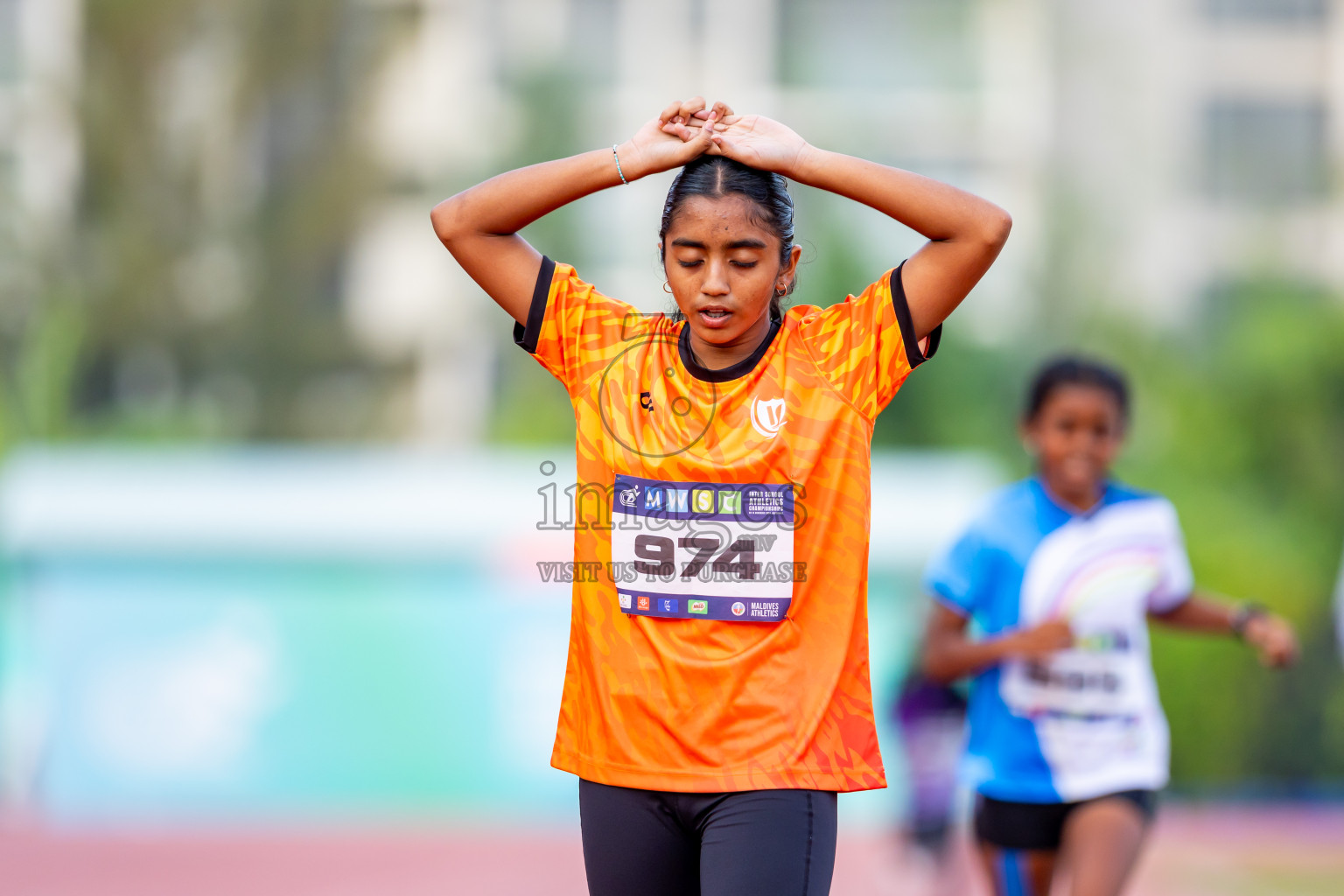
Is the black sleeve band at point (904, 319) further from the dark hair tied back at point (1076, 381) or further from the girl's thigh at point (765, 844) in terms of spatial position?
the dark hair tied back at point (1076, 381)

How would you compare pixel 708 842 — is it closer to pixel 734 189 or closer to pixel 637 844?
pixel 637 844

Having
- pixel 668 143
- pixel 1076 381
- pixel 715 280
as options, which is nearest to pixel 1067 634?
pixel 1076 381

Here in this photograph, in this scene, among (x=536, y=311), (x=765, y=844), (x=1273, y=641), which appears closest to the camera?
(x=765, y=844)

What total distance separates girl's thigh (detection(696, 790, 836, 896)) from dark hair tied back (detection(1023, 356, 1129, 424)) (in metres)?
1.88

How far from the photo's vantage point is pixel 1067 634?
367cm

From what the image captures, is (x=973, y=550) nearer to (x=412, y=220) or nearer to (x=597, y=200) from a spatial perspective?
(x=597, y=200)

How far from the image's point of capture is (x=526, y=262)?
2689 millimetres

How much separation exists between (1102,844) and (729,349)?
1.83 metres

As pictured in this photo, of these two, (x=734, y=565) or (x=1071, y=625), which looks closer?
(x=734, y=565)

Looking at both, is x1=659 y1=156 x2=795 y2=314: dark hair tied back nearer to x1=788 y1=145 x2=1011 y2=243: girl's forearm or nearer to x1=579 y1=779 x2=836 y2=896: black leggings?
x1=788 y1=145 x2=1011 y2=243: girl's forearm

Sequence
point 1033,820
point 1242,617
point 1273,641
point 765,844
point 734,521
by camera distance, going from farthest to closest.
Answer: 1. point 1242,617
2. point 1273,641
3. point 1033,820
4. point 734,521
5. point 765,844

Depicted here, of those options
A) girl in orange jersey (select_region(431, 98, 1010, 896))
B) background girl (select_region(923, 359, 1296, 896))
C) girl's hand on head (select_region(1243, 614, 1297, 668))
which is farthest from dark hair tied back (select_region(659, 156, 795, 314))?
girl's hand on head (select_region(1243, 614, 1297, 668))

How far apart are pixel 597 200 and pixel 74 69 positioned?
795cm

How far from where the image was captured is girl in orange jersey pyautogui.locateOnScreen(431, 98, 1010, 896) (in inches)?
93.9
